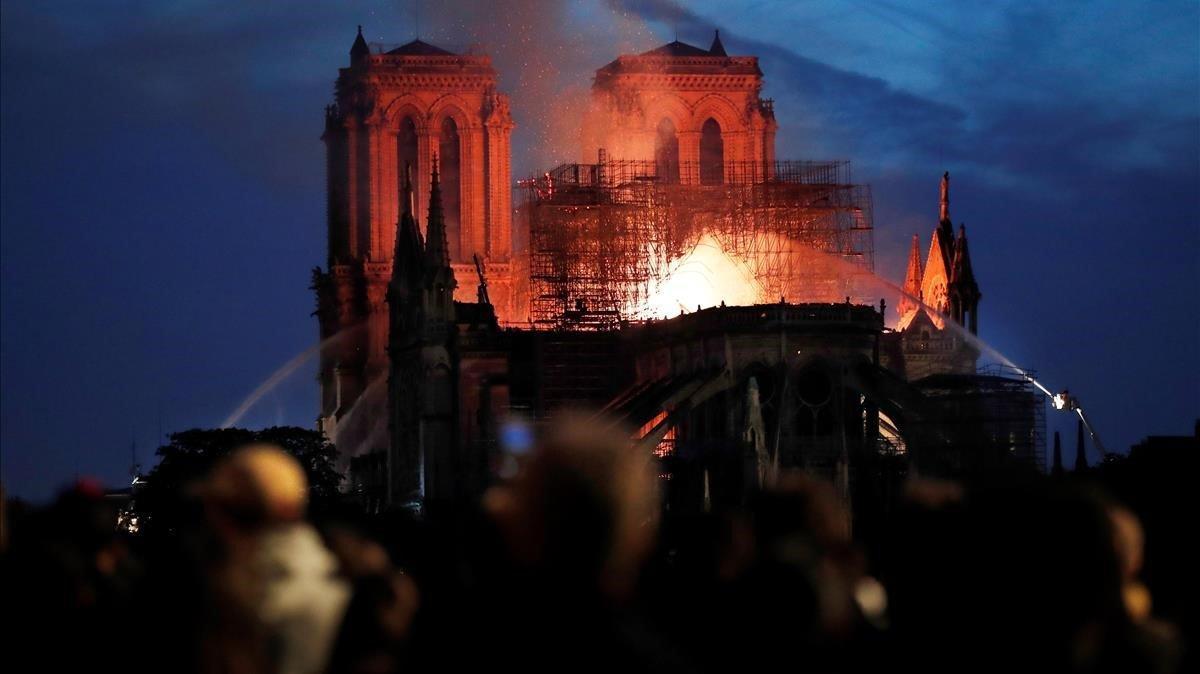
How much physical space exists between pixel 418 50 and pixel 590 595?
106m

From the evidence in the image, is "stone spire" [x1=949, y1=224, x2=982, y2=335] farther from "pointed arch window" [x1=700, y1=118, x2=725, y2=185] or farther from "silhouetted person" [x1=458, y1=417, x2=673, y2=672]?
"silhouetted person" [x1=458, y1=417, x2=673, y2=672]

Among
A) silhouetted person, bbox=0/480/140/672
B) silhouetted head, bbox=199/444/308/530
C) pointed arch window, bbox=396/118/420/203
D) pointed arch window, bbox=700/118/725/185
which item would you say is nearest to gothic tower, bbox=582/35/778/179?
pointed arch window, bbox=700/118/725/185

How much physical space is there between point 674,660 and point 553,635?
43cm

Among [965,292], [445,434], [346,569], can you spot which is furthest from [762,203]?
[346,569]

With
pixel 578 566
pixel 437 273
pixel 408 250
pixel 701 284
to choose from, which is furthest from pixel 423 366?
pixel 578 566

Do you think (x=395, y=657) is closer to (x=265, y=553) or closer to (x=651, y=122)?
(x=265, y=553)

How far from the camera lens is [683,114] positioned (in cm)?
10888

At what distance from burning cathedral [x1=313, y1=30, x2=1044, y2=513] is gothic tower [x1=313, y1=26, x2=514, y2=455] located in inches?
4.3

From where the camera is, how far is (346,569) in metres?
14.7

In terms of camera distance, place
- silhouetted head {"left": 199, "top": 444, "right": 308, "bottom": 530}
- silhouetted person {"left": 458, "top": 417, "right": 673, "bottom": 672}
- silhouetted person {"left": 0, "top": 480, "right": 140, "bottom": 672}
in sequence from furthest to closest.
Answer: silhouetted person {"left": 0, "top": 480, "right": 140, "bottom": 672}, silhouetted head {"left": 199, "top": 444, "right": 308, "bottom": 530}, silhouetted person {"left": 458, "top": 417, "right": 673, "bottom": 672}

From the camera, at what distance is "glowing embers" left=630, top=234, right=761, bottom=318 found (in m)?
95.3

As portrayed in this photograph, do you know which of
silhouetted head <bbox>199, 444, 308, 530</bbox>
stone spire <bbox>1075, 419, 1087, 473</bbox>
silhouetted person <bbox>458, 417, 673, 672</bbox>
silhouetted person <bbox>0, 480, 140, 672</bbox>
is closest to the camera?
silhouetted person <bbox>458, 417, 673, 672</bbox>

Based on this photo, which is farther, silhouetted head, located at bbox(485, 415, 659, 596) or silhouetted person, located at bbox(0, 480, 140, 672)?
silhouetted person, located at bbox(0, 480, 140, 672)

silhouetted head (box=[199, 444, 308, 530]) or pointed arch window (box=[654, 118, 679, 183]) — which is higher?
pointed arch window (box=[654, 118, 679, 183])
